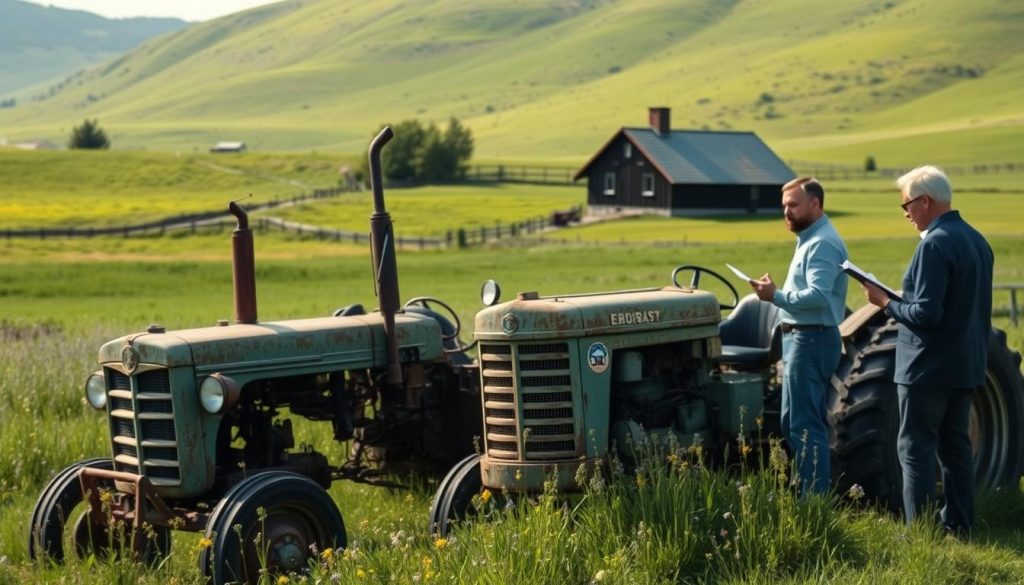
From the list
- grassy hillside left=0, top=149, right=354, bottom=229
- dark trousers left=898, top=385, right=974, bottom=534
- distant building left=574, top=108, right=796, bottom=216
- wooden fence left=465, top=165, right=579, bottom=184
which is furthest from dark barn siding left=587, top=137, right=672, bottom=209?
dark trousers left=898, top=385, right=974, bottom=534

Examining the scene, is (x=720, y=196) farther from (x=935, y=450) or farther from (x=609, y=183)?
(x=935, y=450)

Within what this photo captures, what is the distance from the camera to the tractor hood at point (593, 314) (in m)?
7.40

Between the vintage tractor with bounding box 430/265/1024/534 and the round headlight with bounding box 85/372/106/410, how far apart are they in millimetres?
1932

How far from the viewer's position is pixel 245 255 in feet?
25.2

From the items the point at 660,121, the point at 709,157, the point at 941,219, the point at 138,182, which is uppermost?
the point at 660,121

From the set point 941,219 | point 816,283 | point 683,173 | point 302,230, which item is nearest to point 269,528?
point 816,283

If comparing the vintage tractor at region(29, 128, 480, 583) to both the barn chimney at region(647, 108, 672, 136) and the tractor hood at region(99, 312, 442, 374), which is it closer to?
the tractor hood at region(99, 312, 442, 374)

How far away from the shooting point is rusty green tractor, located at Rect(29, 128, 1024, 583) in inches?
285

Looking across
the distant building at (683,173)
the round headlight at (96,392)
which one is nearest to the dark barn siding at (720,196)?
the distant building at (683,173)

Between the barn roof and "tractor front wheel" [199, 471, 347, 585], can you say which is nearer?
"tractor front wheel" [199, 471, 347, 585]

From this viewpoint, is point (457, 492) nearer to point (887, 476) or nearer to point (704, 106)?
point (887, 476)

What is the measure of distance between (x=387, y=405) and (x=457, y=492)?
105 cm

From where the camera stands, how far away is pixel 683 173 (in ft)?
243

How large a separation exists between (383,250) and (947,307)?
3060 millimetres
